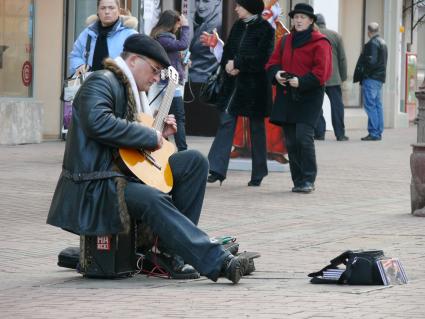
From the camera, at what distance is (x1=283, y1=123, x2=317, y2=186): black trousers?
43.7 feet

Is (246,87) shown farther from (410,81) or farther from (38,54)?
(410,81)

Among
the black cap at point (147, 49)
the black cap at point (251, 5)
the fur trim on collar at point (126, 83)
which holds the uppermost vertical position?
the black cap at point (251, 5)

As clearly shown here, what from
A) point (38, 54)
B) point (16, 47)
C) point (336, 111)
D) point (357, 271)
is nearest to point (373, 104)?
point (336, 111)

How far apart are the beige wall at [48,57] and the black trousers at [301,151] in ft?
20.1

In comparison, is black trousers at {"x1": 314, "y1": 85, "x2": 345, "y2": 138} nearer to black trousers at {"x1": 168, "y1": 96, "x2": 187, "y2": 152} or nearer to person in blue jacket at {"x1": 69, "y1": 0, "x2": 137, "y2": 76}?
black trousers at {"x1": 168, "y1": 96, "x2": 187, "y2": 152}

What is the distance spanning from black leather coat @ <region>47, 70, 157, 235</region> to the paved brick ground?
1.21 feet

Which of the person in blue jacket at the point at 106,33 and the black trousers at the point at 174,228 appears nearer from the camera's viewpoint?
the black trousers at the point at 174,228

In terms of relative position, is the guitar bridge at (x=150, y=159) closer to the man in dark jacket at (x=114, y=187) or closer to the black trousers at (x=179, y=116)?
the man in dark jacket at (x=114, y=187)

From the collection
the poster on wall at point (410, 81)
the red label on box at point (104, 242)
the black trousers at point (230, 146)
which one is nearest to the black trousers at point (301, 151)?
the black trousers at point (230, 146)

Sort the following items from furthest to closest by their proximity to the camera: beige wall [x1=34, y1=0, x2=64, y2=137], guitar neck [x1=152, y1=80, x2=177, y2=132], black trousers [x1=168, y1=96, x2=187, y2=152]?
beige wall [x1=34, y1=0, x2=64, y2=137]
black trousers [x1=168, y1=96, x2=187, y2=152]
guitar neck [x1=152, y1=80, x2=177, y2=132]

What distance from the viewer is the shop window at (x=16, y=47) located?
18.0 metres

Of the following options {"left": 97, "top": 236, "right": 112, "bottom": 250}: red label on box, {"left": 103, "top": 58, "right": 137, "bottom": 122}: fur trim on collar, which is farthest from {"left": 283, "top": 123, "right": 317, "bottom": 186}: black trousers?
{"left": 97, "top": 236, "right": 112, "bottom": 250}: red label on box

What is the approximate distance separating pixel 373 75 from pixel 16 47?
→ 7219 mm

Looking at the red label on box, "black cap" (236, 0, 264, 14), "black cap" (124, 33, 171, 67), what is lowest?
the red label on box
